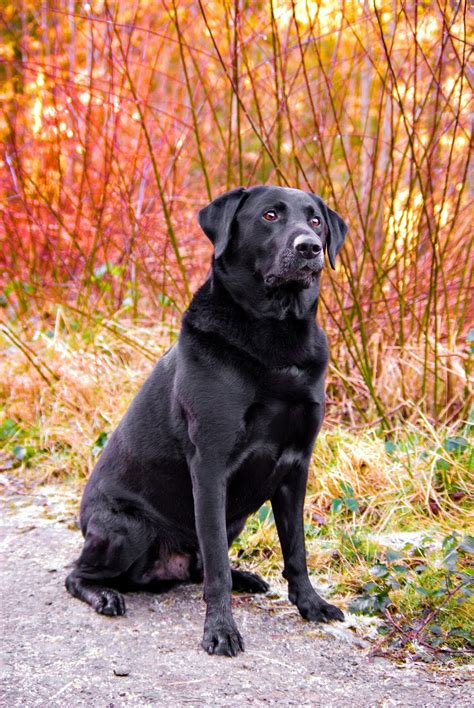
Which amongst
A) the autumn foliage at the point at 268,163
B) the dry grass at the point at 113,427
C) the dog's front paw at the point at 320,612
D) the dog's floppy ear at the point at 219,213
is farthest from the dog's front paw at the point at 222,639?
the autumn foliage at the point at 268,163

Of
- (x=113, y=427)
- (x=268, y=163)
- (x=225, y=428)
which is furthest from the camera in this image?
(x=268, y=163)

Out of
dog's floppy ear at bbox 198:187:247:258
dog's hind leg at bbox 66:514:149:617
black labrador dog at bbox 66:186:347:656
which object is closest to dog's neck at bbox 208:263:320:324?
black labrador dog at bbox 66:186:347:656

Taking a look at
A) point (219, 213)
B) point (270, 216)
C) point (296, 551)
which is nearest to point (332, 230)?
point (270, 216)

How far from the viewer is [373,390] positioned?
13.4 ft

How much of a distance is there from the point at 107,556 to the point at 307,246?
4.18 ft

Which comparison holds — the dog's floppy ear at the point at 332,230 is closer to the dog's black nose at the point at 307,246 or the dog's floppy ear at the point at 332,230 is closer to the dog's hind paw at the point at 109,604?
the dog's black nose at the point at 307,246

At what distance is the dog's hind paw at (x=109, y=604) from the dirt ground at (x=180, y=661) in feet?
0.09

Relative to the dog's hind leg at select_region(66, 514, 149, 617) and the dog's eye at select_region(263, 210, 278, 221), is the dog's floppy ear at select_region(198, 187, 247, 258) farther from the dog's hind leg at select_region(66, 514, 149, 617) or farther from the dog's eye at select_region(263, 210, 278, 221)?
the dog's hind leg at select_region(66, 514, 149, 617)

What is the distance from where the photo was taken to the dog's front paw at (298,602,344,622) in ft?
9.06

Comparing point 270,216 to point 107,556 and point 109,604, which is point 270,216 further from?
point 109,604

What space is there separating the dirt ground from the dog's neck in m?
1.05

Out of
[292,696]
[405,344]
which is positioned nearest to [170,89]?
[405,344]

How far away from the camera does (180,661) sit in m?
2.42

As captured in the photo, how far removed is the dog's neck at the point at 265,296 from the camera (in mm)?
2678
